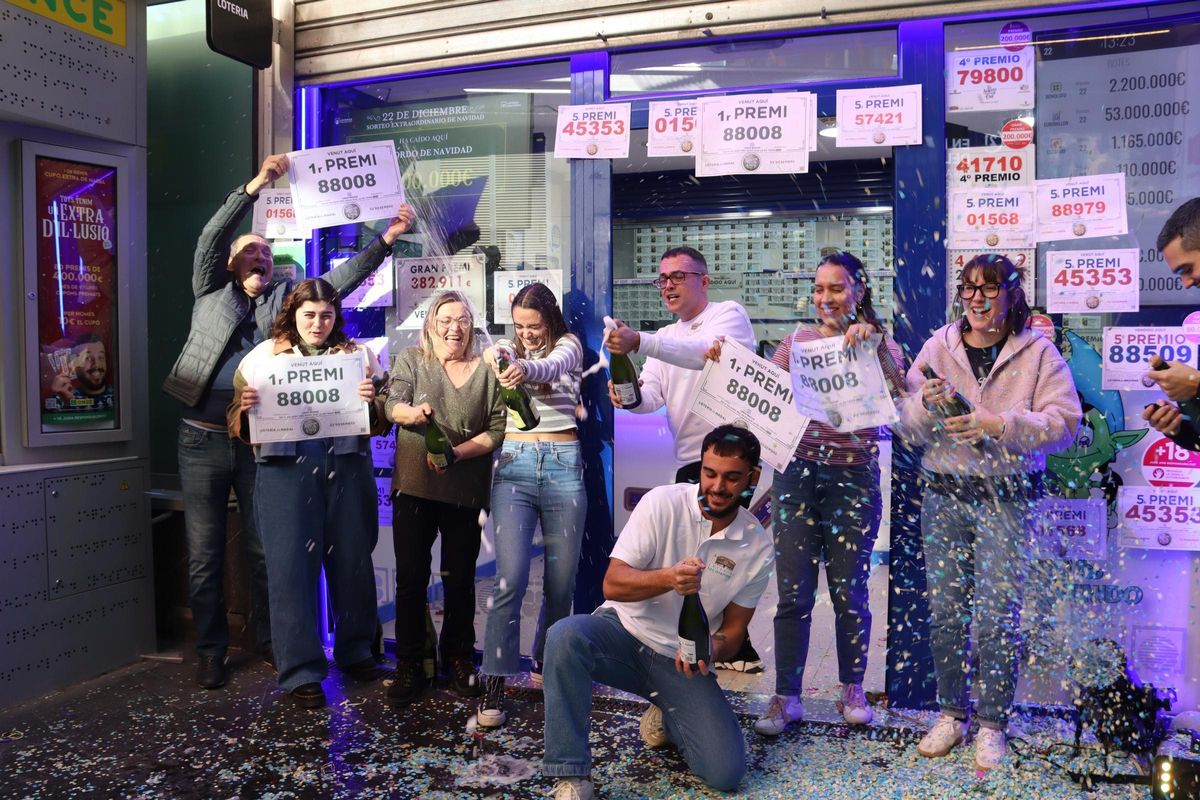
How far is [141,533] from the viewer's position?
4.77 metres

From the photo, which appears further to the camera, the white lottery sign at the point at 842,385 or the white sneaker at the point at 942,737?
the white lottery sign at the point at 842,385

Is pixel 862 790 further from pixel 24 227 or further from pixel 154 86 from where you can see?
A: pixel 154 86

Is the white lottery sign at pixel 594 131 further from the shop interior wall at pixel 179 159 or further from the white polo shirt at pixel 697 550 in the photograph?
the shop interior wall at pixel 179 159

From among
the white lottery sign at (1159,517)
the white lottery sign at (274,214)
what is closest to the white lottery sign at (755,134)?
the white lottery sign at (1159,517)

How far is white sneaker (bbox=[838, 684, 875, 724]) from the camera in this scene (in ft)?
12.6

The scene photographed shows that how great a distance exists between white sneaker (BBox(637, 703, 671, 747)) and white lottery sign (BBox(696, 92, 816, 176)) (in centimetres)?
223

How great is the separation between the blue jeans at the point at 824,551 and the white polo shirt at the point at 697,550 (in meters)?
0.46

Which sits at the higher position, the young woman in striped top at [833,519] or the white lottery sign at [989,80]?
the white lottery sign at [989,80]

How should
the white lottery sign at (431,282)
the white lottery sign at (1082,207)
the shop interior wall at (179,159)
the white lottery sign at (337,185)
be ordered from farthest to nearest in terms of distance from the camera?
the shop interior wall at (179,159), the white lottery sign at (431,282), the white lottery sign at (337,185), the white lottery sign at (1082,207)

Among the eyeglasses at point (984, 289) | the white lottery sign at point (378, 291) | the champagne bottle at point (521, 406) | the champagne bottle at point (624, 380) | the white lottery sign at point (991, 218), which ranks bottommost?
the champagne bottle at point (521, 406)

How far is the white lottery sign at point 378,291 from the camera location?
A: 4.79 metres

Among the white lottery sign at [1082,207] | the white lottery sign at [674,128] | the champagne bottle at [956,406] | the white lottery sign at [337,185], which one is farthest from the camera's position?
the white lottery sign at [337,185]

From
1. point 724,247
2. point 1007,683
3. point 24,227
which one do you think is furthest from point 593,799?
point 24,227

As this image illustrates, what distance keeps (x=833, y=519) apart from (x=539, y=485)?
46.5 inches
